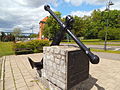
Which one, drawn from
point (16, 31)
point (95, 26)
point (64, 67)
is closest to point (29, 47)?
point (64, 67)

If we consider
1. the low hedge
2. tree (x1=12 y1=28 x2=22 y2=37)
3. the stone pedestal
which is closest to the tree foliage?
the low hedge

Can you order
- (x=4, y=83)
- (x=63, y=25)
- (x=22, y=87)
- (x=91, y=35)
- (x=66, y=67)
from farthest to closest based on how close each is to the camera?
(x=91, y=35) → (x=4, y=83) → (x=22, y=87) → (x=63, y=25) → (x=66, y=67)

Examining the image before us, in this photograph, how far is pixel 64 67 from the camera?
285cm

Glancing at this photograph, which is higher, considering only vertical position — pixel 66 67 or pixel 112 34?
pixel 112 34

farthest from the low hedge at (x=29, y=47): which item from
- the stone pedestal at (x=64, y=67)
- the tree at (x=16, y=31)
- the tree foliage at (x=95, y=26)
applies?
the tree at (x=16, y=31)

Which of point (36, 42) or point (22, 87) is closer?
point (22, 87)

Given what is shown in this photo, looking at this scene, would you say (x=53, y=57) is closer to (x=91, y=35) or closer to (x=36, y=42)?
(x=36, y=42)

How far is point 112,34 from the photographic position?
3177 centimetres

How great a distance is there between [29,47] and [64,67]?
33.0 feet

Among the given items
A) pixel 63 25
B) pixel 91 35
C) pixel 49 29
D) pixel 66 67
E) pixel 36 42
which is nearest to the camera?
pixel 66 67

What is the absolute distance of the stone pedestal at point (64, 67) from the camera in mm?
2844

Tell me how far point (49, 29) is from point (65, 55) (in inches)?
1260

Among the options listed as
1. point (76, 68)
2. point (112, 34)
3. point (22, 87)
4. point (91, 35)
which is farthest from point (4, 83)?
point (91, 35)

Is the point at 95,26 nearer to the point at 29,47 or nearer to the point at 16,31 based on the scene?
the point at 29,47
